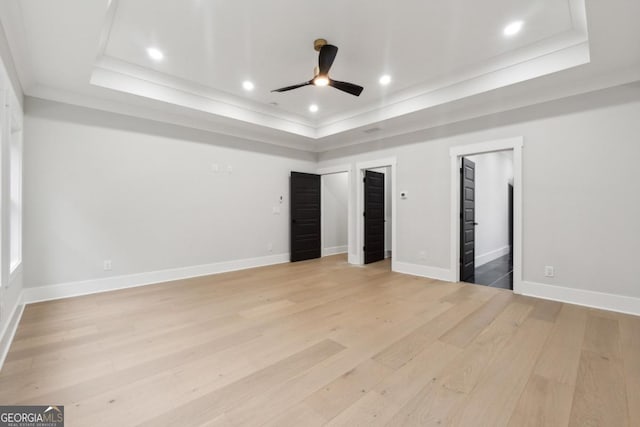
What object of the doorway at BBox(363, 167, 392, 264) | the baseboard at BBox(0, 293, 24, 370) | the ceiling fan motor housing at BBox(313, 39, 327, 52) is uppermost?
the ceiling fan motor housing at BBox(313, 39, 327, 52)

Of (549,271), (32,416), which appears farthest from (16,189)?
(549,271)

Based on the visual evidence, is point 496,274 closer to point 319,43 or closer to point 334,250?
point 334,250

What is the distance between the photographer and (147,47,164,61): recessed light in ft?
10.8

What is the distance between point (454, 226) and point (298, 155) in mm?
3799

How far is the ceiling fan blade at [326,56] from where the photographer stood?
116 inches

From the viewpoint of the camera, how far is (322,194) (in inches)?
284

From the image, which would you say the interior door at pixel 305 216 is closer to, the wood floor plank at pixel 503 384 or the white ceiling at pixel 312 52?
the white ceiling at pixel 312 52

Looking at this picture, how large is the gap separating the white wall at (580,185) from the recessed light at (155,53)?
4.51 metres

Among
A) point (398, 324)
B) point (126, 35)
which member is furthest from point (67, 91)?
point (398, 324)

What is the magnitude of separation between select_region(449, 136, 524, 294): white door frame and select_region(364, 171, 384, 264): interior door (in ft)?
6.25

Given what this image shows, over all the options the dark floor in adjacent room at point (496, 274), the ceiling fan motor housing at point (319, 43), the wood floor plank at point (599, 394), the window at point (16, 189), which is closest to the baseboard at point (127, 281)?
the window at point (16, 189)

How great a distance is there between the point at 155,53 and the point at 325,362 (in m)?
3.91

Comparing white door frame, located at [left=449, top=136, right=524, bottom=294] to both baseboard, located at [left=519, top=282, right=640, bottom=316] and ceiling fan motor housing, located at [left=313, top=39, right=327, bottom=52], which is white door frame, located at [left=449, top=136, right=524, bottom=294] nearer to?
baseboard, located at [left=519, top=282, right=640, bottom=316]

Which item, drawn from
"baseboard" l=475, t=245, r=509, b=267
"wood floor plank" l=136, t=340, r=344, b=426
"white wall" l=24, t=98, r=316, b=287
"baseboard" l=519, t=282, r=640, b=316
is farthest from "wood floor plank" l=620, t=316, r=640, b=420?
"white wall" l=24, t=98, r=316, b=287
